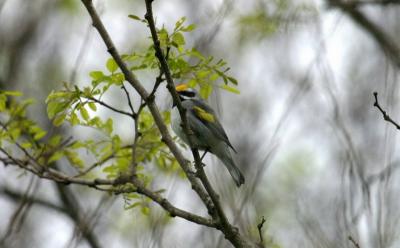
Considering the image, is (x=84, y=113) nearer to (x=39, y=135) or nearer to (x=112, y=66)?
(x=112, y=66)

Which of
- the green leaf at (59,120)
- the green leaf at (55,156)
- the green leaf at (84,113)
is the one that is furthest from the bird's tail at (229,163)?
the green leaf at (59,120)

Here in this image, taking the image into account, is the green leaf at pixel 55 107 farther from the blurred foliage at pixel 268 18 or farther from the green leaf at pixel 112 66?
the blurred foliage at pixel 268 18

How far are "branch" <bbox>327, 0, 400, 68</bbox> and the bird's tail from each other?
164 centimetres

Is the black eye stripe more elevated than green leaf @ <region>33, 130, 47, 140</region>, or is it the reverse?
the black eye stripe

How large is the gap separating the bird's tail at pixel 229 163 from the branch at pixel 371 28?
5.39 ft

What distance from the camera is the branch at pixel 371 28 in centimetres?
529

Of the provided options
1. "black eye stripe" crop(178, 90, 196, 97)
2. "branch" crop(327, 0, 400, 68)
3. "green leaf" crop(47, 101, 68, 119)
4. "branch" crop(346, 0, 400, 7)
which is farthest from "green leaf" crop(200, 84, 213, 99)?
"branch" crop(346, 0, 400, 7)

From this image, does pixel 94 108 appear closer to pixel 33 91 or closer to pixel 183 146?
pixel 183 146

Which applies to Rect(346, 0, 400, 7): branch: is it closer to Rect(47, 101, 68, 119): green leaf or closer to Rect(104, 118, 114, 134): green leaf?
Rect(104, 118, 114, 134): green leaf

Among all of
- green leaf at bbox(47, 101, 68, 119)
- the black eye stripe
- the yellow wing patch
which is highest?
the black eye stripe

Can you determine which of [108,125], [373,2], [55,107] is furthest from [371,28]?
[55,107]

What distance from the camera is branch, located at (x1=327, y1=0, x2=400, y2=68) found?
5289 millimetres

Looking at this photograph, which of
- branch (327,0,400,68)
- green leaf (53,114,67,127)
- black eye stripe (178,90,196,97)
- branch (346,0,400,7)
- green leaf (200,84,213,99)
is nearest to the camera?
green leaf (53,114,67,127)

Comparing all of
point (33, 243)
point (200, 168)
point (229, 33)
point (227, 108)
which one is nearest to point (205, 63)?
point (200, 168)
